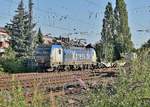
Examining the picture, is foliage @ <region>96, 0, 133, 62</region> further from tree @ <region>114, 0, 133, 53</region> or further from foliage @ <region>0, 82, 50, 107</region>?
Result: foliage @ <region>0, 82, 50, 107</region>

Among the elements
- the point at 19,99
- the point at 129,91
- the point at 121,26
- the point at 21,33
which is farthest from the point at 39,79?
the point at 121,26

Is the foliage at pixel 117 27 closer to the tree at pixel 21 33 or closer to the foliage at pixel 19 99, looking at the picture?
the tree at pixel 21 33

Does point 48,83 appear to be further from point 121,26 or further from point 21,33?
point 121,26

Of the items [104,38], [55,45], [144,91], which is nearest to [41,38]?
[104,38]

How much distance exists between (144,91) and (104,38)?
232ft

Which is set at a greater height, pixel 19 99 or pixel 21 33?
pixel 21 33

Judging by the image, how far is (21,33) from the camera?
210 ft

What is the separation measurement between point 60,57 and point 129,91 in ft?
124

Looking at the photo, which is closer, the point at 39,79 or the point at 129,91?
the point at 129,91

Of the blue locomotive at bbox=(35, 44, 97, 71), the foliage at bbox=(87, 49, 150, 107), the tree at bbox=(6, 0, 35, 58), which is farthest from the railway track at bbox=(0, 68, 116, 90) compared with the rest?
the tree at bbox=(6, 0, 35, 58)

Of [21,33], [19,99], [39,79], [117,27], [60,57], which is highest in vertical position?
[117,27]

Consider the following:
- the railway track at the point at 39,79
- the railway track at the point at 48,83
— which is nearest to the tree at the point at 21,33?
the railway track at the point at 39,79

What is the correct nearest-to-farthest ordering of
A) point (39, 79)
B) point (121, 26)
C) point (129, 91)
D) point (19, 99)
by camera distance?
point (19, 99) → point (129, 91) → point (39, 79) → point (121, 26)

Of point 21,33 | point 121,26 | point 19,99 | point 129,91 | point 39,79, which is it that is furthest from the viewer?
point 121,26
